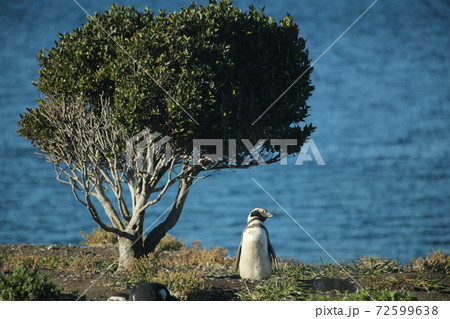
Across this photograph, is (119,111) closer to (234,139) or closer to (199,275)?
(234,139)

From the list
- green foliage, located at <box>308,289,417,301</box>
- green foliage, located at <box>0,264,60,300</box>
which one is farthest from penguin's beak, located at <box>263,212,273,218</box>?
green foliage, located at <box>0,264,60,300</box>

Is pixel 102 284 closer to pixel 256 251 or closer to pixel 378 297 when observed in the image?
pixel 256 251

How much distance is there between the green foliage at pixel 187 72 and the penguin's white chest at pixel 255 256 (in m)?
2.62

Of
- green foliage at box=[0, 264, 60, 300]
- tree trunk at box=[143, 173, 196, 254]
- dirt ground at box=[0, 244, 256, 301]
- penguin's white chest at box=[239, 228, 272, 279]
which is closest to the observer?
green foliage at box=[0, 264, 60, 300]

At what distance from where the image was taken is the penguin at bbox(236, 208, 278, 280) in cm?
1611

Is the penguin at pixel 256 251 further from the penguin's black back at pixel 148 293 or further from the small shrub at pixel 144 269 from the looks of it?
the penguin's black back at pixel 148 293

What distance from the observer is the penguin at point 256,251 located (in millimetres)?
16109

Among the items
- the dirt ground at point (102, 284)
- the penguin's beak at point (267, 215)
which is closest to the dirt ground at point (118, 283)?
the dirt ground at point (102, 284)

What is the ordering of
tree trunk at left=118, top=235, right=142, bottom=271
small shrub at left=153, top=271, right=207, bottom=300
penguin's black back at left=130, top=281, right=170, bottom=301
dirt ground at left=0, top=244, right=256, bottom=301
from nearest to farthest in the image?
penguin's black back at left=130, top=281, right=170, bottom=301 → small shrub at left=153, top=271, right=207, bottom=300 → dirt ground at left=0, top=244, right=256, bottom=301 → tree trunk at left=118, top=235, right=142, bottom=271

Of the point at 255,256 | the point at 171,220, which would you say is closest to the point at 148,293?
the point at 255,256

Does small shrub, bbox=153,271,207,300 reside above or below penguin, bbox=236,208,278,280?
below
